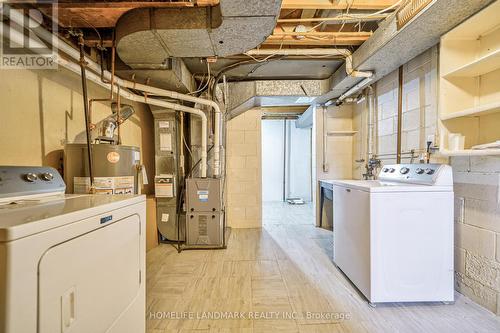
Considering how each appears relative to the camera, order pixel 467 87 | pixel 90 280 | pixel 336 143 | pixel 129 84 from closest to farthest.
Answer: pixel 90 280
pixel 467 87
pixel 129 84
pixel 336 143

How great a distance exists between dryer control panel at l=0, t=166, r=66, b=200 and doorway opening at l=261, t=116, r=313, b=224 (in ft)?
16.6

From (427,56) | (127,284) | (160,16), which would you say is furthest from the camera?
(427,56)

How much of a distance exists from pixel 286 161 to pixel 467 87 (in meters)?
4.43

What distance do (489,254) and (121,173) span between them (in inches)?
110

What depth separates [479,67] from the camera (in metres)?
1.57

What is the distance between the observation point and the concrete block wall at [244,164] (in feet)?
12.4

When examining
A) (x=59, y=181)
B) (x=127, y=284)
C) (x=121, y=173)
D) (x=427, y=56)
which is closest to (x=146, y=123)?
(x=121, y=173)

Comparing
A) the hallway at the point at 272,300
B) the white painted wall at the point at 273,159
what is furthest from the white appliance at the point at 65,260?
the white painted wall at the point at 273,159

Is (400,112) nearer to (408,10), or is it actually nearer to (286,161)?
(408,10)

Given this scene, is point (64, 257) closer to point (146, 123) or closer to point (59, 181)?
point (59, 181)

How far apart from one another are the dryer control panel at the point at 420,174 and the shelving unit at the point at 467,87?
5.1 inches

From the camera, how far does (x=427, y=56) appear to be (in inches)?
83.3

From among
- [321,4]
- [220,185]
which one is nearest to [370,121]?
[321,4]

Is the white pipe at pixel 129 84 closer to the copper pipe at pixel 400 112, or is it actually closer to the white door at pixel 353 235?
the white door at pixel 353 235
